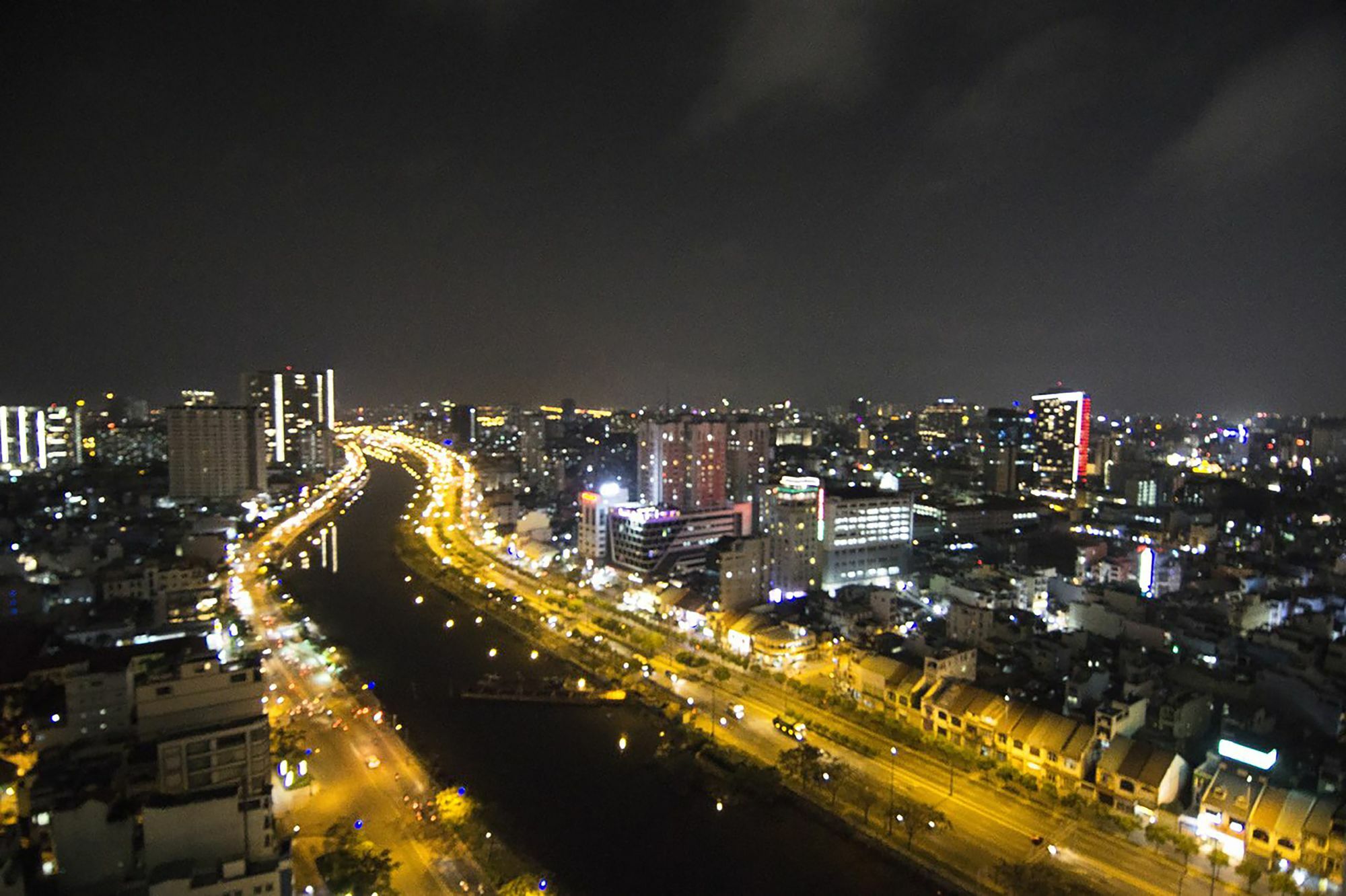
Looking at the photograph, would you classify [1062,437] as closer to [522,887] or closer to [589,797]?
[589,797]

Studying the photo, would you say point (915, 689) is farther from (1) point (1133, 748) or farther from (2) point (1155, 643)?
(2) point (1155, 643)

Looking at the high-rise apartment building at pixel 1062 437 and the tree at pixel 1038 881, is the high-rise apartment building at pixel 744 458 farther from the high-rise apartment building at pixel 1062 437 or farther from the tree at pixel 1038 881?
the tree at pixel 1038 881

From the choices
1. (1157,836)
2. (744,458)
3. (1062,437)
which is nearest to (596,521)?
(744,458)

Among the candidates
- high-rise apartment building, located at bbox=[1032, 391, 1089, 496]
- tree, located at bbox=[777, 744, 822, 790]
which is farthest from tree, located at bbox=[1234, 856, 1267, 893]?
high-rise apartment building, located at bbox=[1032, 391, 1089, 496]

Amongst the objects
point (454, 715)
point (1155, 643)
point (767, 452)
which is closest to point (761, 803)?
point (454, 715)

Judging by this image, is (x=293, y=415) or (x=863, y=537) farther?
(x=293, y=415)

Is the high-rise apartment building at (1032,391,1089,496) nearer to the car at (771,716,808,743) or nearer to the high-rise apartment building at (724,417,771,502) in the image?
the high-rise apartment building at (724,417,771,502)

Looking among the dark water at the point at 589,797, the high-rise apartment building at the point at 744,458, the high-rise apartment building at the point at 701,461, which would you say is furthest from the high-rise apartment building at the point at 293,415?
the dark water at the point at 589,797
